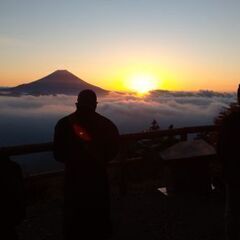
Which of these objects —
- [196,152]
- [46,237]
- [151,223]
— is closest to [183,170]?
[196,152]

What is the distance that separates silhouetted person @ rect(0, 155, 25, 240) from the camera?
13.9ft

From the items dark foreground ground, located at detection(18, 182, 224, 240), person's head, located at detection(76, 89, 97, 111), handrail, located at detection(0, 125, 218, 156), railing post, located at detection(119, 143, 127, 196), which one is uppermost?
person's head, located at detection(76, 89, 97, 111)

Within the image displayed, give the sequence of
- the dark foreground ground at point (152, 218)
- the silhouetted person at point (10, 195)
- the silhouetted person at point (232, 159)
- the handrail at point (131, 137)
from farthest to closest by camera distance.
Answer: the handrail at point (131, 137) → the dark foreground ground at point (152, 218) → the silhouetted person at point (232, 159) → the silhouetted person at point (10, 195)

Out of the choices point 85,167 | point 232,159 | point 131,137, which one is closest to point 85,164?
point 85,167

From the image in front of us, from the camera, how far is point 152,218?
7.52m

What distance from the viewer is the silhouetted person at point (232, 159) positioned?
18.1 feet

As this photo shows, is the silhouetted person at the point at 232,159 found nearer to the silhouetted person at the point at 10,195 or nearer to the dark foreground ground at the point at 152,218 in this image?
the dark foreground ground at the point at 152,218

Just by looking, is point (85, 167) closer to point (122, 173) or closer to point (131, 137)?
point (131, 137)

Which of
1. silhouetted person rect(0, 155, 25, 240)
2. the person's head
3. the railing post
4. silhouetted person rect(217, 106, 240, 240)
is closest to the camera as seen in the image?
silhouetted person rect(0, 155, 25, 240)

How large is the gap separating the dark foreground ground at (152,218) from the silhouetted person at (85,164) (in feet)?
4.41

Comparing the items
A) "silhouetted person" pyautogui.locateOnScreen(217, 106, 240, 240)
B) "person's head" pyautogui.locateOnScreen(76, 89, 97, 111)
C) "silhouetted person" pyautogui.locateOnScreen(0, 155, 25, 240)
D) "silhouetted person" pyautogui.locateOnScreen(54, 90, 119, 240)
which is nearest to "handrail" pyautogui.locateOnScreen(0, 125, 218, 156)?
"silhouetted person" pyautogui.locateOnScreen(54, 90, 119, 240)

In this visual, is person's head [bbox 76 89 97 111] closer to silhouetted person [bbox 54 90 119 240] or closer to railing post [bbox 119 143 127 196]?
silhouetted person [bbox 54 90 119 240]

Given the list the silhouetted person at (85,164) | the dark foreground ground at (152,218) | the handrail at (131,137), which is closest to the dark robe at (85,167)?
the silhouetted person at (85,164)

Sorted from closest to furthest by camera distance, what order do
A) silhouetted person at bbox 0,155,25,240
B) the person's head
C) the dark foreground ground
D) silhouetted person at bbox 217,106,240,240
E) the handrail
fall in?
1. silhouetted person at bbox 0,155,25,240
2. the person's head
3. silhouetted person at bbox 217,106,240,240
4. the dark foreground ground
5. the handrail
